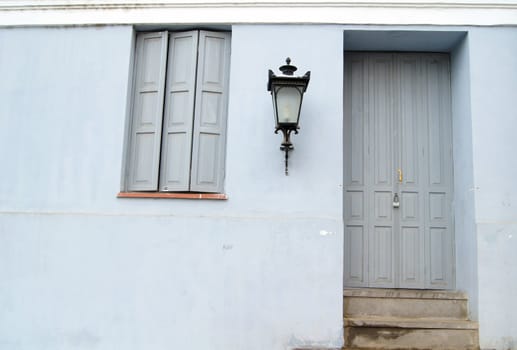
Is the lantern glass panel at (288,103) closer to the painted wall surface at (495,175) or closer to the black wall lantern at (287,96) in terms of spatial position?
the black wall lantern at (287,96)

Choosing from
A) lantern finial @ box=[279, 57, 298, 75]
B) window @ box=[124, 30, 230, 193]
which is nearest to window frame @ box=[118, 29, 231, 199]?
window @ box=[124, 30, 230, 193]

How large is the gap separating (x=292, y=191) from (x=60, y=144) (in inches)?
98.1

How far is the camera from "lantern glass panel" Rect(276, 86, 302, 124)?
182 inches

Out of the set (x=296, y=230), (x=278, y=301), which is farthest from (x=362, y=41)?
(x=278, y=301)

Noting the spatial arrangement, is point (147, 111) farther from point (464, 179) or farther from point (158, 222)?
point (464, 179)

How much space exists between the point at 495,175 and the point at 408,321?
1674mm

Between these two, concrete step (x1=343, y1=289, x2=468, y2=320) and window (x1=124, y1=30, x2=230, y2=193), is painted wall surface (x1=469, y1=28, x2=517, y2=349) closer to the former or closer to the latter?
concrete step (x1=343, y1=289, x2=468, y2=320)

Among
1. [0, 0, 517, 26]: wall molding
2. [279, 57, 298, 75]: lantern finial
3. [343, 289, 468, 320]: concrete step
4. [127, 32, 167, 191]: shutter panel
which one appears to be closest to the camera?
[279, 57, 298, 75]: lantern finial

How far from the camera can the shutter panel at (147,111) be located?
5152mm

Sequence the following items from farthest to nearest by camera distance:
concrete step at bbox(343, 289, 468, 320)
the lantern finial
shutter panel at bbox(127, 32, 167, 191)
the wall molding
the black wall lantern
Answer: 1. shutter panel at bbox(127, 32, 167, 191)
2. the wall molding
3. concrete step at bbox(343, 289, 468, 320)
4. the lantern finial
5. the black wall lantern

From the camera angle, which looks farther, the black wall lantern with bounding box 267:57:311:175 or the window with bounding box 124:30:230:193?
the window with bounding box 124:30:230:193

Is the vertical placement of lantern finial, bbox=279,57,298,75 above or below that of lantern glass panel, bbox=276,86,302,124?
above

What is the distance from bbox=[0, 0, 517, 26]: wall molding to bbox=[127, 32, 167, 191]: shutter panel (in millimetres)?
293

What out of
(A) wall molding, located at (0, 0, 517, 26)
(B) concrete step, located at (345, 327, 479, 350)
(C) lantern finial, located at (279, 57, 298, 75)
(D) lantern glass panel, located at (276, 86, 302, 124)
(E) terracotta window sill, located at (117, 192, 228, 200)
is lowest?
(B) concrete step, located at (345, 327, 479, 350)
